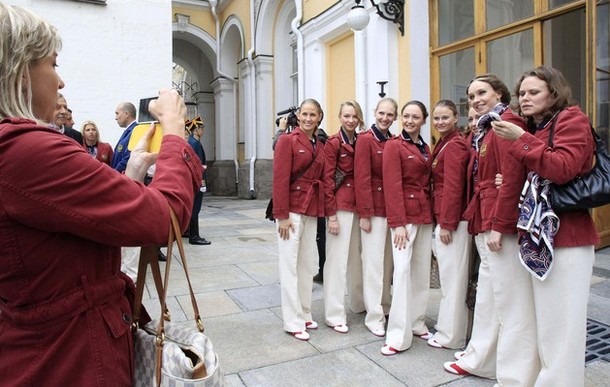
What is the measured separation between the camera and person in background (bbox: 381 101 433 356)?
11.2ft

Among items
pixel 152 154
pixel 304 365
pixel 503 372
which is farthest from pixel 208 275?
pixel 152 154

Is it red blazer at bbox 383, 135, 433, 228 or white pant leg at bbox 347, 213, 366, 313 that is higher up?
red blazer at bbox 383, 135, 433, 228

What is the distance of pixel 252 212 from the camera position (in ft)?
38.6

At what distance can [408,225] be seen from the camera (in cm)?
353

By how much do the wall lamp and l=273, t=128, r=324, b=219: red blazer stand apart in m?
4.45

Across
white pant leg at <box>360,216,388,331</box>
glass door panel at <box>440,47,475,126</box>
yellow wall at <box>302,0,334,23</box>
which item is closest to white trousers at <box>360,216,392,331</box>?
white pant leg at <box>360,216,388,331</box>

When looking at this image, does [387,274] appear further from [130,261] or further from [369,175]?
[130,261]

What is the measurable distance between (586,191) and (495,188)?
59 cm

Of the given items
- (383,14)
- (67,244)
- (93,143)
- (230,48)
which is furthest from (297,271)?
(230,48)

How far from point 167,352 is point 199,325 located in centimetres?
13

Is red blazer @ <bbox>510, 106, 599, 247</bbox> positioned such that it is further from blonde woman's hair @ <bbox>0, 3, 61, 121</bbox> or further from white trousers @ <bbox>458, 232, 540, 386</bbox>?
blonde woman's hair @ <bbox>0, 3, 61, 121</bbox>

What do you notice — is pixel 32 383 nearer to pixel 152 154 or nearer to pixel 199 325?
pixel 199 325

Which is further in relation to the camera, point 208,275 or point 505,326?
point 208,275

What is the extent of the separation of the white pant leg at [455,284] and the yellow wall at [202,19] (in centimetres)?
1641
